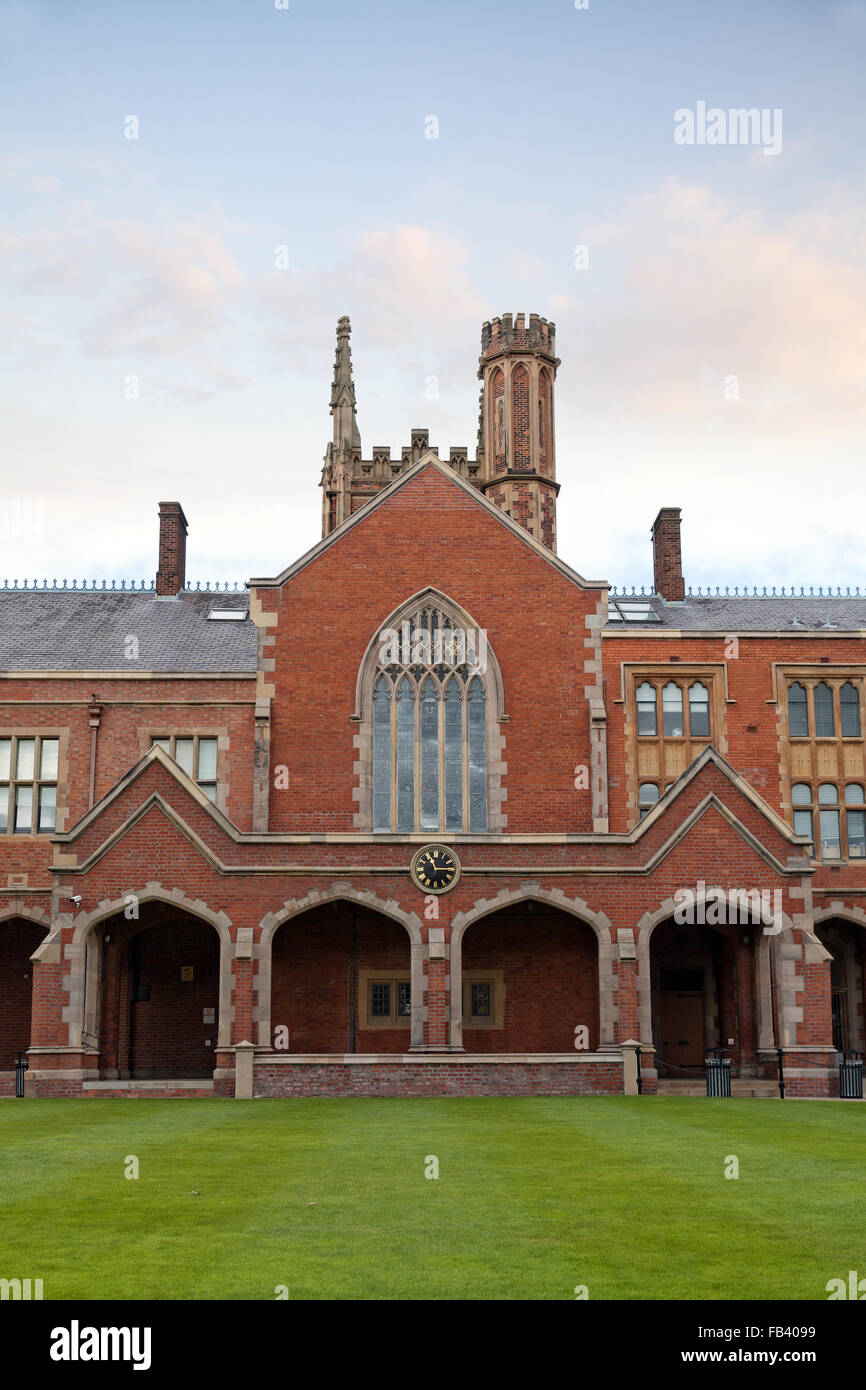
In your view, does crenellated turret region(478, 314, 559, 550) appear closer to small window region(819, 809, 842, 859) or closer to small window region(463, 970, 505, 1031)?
small window region(819, 809, 842, 859)

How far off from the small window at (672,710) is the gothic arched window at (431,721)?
514 centimetres

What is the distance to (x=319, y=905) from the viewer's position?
103 ft

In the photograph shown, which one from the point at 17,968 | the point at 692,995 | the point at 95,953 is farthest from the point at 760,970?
the point at 17,968

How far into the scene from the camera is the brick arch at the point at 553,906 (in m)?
30.2

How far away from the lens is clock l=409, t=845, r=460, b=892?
30969 mm

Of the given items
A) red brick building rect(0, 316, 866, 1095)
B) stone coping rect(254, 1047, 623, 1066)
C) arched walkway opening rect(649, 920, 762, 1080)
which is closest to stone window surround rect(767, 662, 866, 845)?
red brick building rect(0, 316, 866, 1095)

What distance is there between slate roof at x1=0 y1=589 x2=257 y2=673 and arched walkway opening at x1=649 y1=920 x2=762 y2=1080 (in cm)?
1301

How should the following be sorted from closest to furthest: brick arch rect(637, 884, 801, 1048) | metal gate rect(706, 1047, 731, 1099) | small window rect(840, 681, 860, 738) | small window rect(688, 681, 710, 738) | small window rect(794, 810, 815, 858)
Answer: metal gate rect(706, 1047, 731, 1099), brick arch rect(637, 884, 801, 1048), small window rect(794, 810, 815, 858), small window rect(688, 681, 710, 738), small window rect(840, 681, 860, 738)

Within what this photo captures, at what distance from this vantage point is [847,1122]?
69.6 feet

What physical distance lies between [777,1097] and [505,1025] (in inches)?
288

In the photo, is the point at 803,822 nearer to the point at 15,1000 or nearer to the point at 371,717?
the point at 371,717

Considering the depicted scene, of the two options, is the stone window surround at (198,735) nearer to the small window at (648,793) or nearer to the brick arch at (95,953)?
the brick arch at (95,953)

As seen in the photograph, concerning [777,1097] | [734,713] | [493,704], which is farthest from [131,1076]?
[734,713]
